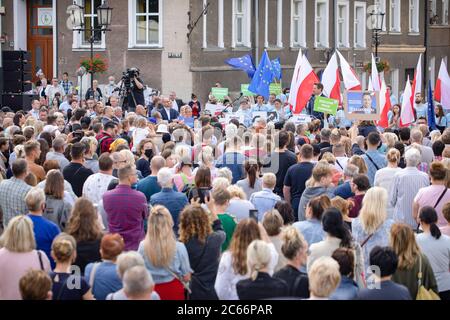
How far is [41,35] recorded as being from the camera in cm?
3862

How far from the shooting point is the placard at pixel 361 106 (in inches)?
815

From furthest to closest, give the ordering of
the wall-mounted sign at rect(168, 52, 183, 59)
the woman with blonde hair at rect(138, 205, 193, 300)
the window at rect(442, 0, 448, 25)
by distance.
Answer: the window at rect(442, 0, 448, 25) < the wall-mounted sign at rect(168, 52, 183, 59) < the woman with blonde hair at rect(138, 205, 193, 300)

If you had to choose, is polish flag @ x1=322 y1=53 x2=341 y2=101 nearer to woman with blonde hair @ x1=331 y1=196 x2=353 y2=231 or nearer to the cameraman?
the cameraman

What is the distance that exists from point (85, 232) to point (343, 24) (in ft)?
127

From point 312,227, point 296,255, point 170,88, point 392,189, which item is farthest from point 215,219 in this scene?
point 170,88

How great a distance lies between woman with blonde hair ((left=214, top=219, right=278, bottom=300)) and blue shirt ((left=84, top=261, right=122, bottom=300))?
0.92 meters

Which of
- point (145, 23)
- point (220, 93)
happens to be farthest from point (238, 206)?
point (145, 23)

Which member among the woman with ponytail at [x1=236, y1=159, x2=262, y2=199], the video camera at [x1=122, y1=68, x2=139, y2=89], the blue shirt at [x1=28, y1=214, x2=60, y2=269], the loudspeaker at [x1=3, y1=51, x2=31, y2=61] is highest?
the loudspeaker at [x1=3, y1=51, x2=31, y2=61]

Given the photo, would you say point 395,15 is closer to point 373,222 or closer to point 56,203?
point 56,203

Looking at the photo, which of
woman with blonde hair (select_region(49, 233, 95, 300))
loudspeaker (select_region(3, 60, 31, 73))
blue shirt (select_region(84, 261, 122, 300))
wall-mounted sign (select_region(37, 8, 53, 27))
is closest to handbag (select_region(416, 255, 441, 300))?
blue shirt (select_region(84, 261, 122, 300))

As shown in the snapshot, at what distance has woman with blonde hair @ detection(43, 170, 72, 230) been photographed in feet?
38.0

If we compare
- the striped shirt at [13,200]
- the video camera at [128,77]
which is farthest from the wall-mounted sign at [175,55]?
the striped shirt at [13,200]

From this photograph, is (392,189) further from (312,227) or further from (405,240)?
(405,240)

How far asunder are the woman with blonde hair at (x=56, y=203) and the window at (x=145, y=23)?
25202 mm
